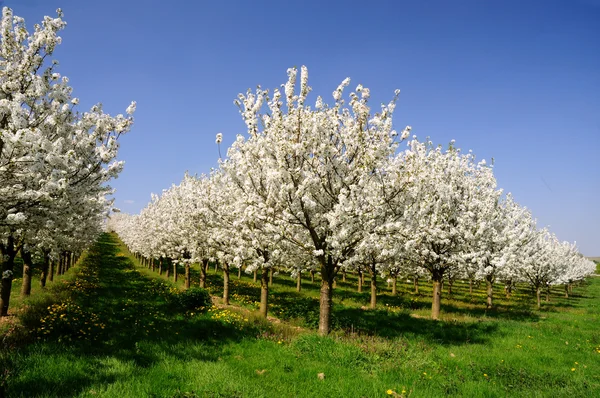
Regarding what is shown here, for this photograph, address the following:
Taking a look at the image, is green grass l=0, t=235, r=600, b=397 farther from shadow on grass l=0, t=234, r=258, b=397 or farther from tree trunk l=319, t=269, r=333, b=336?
tree trunk l=319, t=269, r=333, b=336

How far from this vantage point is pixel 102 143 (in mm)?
9625

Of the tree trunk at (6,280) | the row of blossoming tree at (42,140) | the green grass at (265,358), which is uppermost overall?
the row of blossoming tree at (42,140)

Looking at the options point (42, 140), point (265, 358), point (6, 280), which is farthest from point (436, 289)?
point (6, 280)

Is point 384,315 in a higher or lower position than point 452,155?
lower

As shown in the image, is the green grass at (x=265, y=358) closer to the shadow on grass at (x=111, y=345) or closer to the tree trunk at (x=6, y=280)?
the shadow on grass at (x=111, y=345)

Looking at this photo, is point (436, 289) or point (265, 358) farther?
point (436, 289)

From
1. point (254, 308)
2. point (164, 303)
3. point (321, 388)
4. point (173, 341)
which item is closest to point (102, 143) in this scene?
point (173, 341)

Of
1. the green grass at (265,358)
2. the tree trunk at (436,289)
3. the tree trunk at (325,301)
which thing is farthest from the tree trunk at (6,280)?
the tree trunk at (436,289)

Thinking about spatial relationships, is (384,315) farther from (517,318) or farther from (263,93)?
(263,93)

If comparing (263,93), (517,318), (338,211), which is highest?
Result: (263,93)

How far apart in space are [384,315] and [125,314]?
1366cm

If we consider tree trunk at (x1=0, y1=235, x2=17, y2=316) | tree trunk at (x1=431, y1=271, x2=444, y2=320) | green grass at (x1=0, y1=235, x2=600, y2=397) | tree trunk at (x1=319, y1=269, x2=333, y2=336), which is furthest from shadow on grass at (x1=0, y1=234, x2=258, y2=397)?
tree trunk at (x1=431, y1=271, x2=444, y2=320)

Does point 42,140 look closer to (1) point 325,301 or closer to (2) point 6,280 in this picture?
(1) point 325,301

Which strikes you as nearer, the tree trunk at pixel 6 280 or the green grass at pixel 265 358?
the green grass at pixel 265 358
